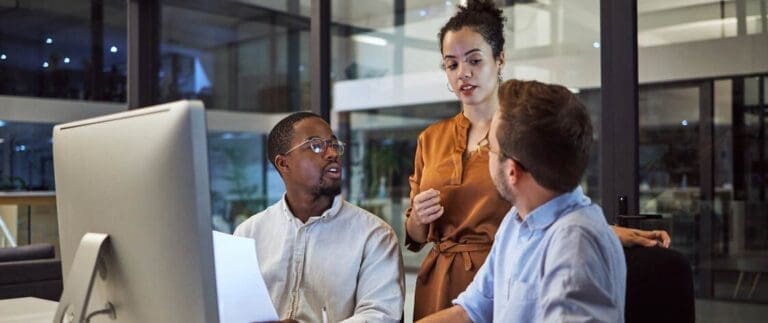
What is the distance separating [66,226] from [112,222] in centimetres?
23

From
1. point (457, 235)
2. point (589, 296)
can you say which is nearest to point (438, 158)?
point (457, 235)

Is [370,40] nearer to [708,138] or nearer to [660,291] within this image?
[708,138]

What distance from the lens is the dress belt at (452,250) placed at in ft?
6.55

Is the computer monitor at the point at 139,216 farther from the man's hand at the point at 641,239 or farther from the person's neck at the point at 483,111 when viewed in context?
the person's neck at the point at 483,111

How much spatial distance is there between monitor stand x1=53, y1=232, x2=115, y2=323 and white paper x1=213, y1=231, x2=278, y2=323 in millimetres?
410

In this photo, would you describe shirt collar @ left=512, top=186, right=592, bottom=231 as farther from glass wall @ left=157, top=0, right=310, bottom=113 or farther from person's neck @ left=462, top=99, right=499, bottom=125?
glass wall @ left=157, top=0, right=310, bottom=113

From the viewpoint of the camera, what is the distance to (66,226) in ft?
4.41

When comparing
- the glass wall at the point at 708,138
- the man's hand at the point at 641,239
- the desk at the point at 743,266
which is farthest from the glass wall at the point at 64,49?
the man's hand at the point at 641,239

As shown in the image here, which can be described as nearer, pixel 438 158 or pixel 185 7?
pixel 438 158

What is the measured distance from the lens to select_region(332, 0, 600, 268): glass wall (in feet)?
10.7

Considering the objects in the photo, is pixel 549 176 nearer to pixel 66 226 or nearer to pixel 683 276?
pixel 683 276

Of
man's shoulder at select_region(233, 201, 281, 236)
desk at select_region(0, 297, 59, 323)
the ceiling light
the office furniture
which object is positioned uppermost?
the ceiling light

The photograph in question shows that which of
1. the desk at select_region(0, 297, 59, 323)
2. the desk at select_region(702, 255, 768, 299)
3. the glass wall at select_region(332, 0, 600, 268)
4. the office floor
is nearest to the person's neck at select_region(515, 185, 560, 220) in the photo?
the office floor

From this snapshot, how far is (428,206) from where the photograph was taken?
1914mm
